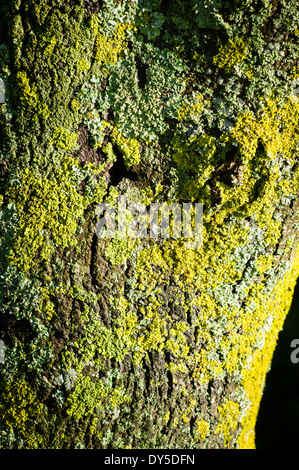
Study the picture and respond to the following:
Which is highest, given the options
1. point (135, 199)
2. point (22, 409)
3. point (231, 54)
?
point (231, 54)

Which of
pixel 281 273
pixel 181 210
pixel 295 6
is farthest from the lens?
pixel 281 273

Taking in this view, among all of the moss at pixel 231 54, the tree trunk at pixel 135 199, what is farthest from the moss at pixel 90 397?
the moss at pixel 231 54

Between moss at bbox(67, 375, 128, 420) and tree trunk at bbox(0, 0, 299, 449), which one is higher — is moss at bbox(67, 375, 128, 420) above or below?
below

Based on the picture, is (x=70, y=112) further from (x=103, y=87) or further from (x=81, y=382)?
(x=81, y=382)

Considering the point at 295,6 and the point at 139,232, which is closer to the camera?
the point at 295,6

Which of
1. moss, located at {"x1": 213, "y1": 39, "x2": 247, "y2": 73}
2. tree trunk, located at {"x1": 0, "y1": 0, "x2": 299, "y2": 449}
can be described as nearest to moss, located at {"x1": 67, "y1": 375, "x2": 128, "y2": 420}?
tree trunk, located at {"x1": 0, "y1": 0, "x2": 299, "y2": 449}

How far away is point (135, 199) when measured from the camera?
1.00 metres

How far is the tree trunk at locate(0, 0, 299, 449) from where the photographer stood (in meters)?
0.92

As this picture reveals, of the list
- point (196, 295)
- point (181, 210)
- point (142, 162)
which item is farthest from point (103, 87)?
point (196, 295)

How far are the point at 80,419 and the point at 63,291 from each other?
36cm

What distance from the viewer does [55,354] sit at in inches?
39.3

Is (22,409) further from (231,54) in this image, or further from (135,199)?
(231,54)

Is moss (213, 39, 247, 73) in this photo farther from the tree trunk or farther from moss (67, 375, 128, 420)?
moss (67, 375, 128, 420)

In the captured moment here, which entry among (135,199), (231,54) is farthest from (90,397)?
(231,54)
